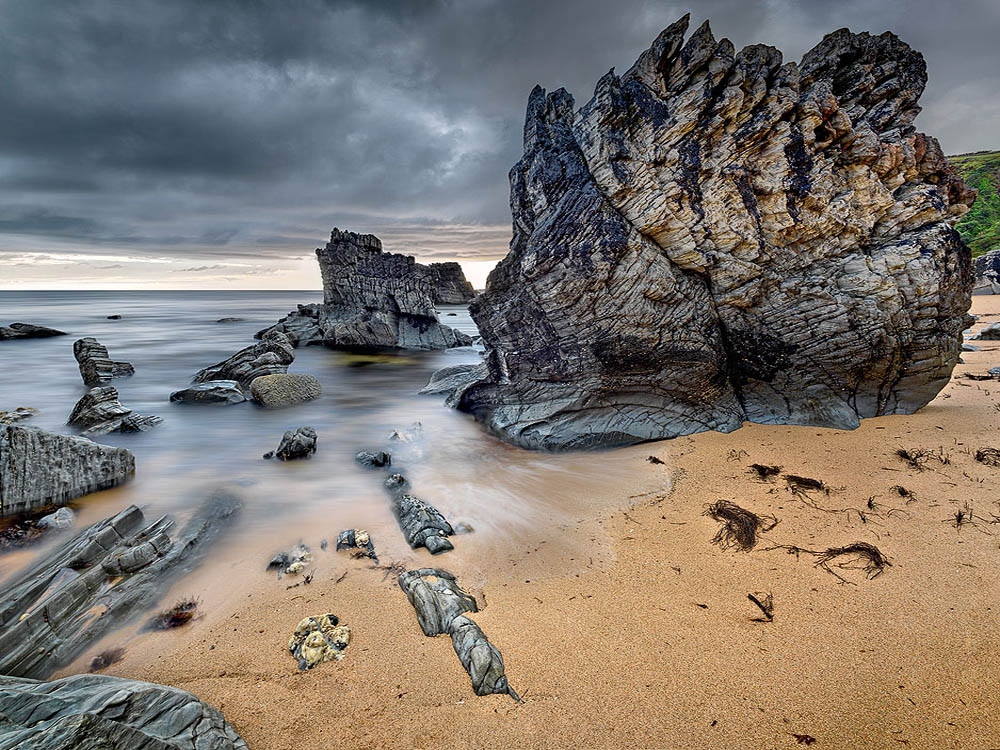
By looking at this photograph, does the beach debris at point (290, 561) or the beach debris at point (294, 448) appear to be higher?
the beach debris at point (294, 448)

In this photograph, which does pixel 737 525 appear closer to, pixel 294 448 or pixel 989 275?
pixel 294 448

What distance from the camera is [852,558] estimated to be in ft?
16.2

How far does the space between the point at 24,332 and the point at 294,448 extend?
4052 centimetres

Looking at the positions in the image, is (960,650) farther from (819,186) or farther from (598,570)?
(819,186)

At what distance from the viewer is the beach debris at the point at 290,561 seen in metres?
5.76

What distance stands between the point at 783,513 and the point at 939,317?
6.06 m

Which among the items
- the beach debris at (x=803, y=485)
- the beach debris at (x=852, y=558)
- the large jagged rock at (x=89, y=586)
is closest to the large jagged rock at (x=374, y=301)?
the large jagged rock at (x=89, y=586)

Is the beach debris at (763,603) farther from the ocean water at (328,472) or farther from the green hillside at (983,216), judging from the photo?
the green hillside at (983,216)

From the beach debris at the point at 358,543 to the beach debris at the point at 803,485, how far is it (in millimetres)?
6246

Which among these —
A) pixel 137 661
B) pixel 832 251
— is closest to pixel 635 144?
pixel 832 251

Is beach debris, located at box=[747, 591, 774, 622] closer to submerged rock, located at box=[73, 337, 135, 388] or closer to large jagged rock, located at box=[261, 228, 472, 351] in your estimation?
submerged rock, located at box=[73, 337, 135, 388]

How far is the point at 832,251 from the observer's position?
28.2 feet

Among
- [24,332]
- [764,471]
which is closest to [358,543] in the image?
[764,471]

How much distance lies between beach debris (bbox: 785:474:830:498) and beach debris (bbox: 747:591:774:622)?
99.1 inches
